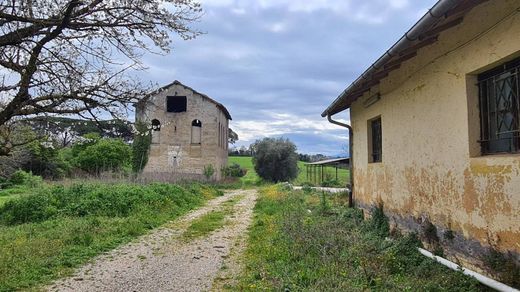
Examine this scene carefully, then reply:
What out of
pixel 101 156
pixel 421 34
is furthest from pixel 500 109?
pixel 101 156

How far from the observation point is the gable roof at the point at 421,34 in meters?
4.40

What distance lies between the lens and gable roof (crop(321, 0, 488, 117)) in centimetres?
440

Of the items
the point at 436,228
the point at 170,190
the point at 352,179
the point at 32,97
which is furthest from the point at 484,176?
the point at 170,190

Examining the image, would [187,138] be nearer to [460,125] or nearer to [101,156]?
[101,156]

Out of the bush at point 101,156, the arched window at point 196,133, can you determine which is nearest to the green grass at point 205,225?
the arched window at point 196,133

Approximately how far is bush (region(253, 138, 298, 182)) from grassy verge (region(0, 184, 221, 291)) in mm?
26847

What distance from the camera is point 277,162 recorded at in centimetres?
4534

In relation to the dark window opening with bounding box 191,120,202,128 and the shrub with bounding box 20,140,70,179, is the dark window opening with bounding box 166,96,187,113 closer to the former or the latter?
the dark window opening with bounding box 191,120,202,128

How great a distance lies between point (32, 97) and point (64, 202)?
31.1 feet

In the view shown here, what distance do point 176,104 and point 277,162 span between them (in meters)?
12.9

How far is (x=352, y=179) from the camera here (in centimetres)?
1221

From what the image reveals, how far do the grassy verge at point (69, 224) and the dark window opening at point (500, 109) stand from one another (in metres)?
6.66

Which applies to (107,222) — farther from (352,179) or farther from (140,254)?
(352,179)

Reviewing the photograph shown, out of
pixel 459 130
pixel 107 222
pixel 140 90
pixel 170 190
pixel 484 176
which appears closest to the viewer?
pixel 484 176
